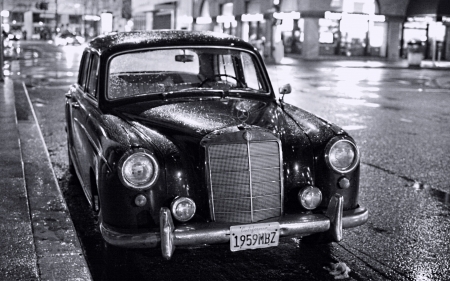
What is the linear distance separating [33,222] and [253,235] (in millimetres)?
2230

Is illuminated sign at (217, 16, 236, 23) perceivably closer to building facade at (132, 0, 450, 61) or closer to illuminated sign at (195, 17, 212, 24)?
illuminated sign at (195, 17, 212, 24)

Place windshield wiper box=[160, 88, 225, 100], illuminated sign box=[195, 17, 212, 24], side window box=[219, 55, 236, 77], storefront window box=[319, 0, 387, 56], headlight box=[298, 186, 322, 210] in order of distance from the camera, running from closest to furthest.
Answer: headlight box=[298, 186, 322, 210], windshield wiper box=[160, 88, 225, 100], side window box=[219, 55, 236, 77], storefront window box=[319, 0, 387, 56], illuminated sign box=[195, 17, 212, 24]

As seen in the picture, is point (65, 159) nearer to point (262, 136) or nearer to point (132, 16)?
point (262, 136)

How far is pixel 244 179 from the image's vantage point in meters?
→ 4.23

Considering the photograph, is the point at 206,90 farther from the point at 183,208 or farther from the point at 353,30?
the point at 353,30

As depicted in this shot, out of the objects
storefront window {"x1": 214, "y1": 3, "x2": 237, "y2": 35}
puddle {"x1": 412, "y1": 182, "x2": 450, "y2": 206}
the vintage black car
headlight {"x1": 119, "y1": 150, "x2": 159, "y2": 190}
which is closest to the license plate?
the vintage black car

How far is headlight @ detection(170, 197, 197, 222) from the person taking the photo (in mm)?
4121

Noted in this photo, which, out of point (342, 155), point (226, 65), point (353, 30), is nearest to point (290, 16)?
point (353, 30)

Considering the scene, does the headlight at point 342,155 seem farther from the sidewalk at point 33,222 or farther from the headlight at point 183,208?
the sidewalk at point 33,222

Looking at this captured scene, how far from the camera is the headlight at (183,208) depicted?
4121 mm

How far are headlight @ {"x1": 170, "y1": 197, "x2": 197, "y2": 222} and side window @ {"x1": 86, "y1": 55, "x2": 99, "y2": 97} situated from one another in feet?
6.10

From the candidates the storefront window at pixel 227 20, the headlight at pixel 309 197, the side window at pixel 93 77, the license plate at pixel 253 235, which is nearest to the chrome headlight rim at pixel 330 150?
the headlight at pixel 309 197

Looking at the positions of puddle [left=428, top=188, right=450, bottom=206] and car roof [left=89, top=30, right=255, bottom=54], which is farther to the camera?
puddle [left=428, top=188, right=450, bottom=206]

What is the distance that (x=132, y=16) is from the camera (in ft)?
282
